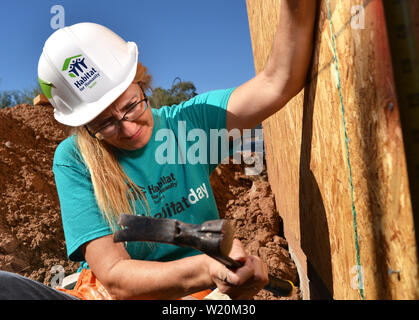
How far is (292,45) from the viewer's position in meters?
1.71

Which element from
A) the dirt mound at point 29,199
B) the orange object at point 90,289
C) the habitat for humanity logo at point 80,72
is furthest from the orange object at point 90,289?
the dirt mound at point 29,199

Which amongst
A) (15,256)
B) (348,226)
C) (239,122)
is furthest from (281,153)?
(15,256)

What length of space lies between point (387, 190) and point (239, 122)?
128 cm

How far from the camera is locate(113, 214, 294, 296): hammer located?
47.9 inches

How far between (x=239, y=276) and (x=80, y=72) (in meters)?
1.55

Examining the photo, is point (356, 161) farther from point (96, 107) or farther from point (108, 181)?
point (96, 107)

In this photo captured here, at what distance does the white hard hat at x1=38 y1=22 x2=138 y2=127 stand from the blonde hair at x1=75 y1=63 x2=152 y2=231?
0.14m

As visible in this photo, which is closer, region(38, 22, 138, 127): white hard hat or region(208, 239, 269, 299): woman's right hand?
region(208, 239, 269, 299): woman's right hand

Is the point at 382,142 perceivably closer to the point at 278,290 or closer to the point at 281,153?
the point at 278,290

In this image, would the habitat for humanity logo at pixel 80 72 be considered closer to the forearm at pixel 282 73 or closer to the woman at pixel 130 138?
the woman at pixel 130 138

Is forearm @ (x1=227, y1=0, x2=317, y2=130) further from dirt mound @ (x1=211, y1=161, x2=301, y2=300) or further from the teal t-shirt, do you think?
dirt mound @ (x1=211, y1=161, x2=301, y2=300)

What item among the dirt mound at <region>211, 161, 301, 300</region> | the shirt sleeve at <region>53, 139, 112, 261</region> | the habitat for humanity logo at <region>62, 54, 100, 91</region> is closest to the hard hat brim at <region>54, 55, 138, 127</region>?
the habitat for humanity logo at <region>62, 54, 100, 91</region>

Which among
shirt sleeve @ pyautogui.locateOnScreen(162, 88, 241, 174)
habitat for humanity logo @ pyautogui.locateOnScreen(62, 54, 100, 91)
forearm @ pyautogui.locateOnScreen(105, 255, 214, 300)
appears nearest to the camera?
forearm @ pyautogui.locateOnScreen(105, 255, 214, 300)

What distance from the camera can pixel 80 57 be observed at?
2.05m
